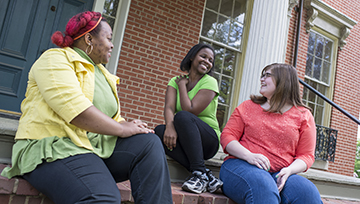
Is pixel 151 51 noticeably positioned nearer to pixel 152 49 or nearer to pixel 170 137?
pixel 152 49

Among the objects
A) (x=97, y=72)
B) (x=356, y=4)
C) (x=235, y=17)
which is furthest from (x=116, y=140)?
(x=356, y=4)

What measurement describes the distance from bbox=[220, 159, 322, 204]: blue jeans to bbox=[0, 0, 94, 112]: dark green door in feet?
9.78

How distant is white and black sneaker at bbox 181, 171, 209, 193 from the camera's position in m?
1.87

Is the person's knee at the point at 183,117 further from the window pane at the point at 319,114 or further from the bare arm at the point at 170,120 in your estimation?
the window pane at the point at 319,114

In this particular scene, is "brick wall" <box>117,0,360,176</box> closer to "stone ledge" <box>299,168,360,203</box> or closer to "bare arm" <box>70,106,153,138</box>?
"stone ledge" <box>299,168,360,203</box>

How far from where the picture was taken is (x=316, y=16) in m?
6.26

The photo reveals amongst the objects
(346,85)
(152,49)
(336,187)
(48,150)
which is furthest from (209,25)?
(48,150)

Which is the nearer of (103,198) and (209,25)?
(103,198)

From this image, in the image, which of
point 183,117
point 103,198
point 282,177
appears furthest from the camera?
point 183,117

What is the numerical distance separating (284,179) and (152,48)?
3200 millimetres

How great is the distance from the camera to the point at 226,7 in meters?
5.36

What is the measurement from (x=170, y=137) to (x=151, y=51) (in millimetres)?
2600

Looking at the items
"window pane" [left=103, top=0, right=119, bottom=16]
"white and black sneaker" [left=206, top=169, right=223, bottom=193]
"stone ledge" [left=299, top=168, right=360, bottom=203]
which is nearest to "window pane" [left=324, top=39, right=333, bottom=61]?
"stone ledge" [left=299, top=168, right=360, bottom=203]

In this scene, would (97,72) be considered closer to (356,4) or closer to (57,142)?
(57,142)
